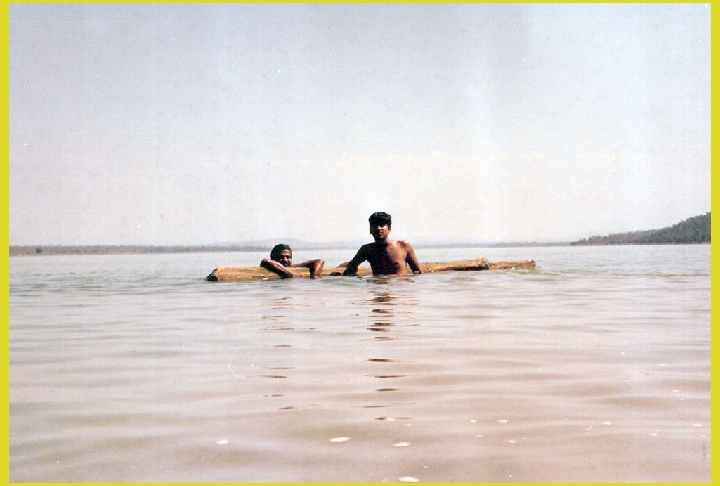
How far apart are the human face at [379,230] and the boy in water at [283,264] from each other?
1262 mm

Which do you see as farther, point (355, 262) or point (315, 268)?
point (315, 268)

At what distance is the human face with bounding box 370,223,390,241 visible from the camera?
527 inches

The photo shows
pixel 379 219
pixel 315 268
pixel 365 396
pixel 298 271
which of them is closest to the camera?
pixel 365 396

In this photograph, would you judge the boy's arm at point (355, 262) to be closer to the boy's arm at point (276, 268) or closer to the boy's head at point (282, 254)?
the boy's arm at point (276, 268)

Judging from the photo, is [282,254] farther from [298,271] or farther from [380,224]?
[380,224]

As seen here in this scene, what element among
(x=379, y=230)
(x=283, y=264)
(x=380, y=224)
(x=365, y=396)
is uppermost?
(x=380, y=224)

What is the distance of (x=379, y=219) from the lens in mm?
13320

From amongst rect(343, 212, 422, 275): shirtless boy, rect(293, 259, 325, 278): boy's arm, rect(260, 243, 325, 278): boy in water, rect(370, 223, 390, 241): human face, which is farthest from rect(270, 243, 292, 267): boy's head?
rect(370, 223, 390, 241): human face

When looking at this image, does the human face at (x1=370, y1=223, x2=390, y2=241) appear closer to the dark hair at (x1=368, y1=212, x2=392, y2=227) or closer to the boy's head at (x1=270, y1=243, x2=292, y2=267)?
the dark hair at (x1=368, y1=212, x2=392, y2=227)

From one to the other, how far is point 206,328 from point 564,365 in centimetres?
410

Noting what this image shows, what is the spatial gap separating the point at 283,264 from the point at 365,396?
426 inches

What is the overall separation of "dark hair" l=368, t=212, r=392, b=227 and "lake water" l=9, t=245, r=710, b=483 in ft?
15.4

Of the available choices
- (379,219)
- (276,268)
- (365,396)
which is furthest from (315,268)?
(365,396)

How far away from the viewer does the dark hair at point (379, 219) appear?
13.3 metres
